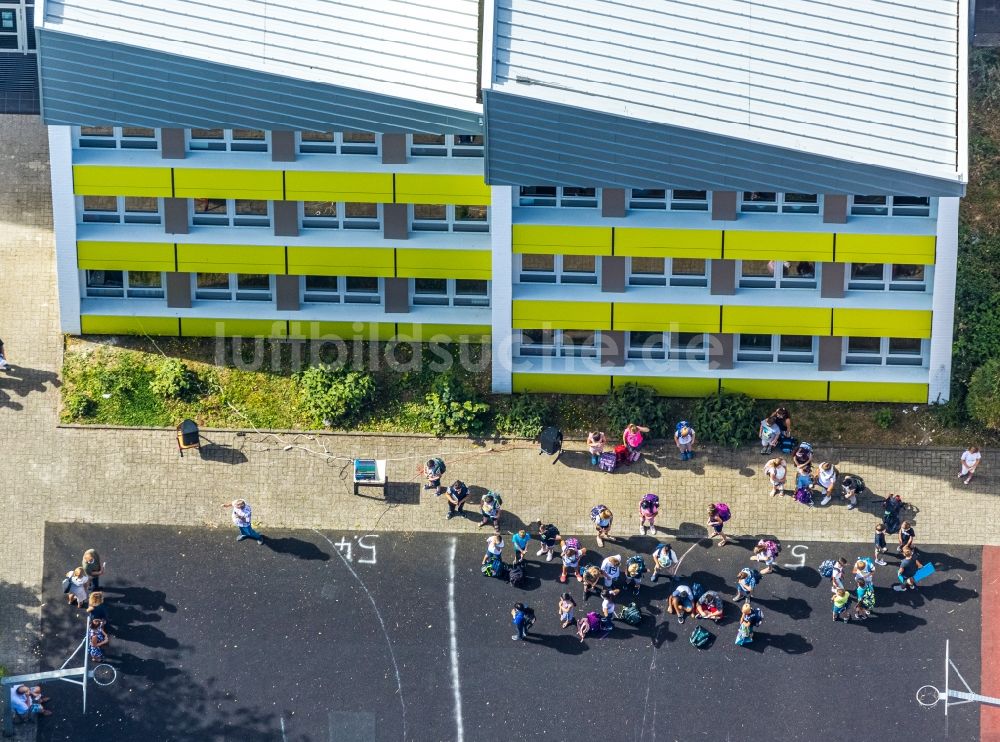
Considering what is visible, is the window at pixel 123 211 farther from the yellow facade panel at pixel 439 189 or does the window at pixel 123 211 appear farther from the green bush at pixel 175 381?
the yellow facade panel at pixel 439 189

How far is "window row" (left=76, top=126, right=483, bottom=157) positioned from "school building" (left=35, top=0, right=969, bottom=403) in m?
0.06

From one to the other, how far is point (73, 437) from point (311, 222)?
8721 mm

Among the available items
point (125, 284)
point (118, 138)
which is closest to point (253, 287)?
point (125, 284)

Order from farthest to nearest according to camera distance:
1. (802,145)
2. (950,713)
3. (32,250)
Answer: (32,250) → (950,713) → (802,145)

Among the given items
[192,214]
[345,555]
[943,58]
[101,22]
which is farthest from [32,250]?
[943,58]

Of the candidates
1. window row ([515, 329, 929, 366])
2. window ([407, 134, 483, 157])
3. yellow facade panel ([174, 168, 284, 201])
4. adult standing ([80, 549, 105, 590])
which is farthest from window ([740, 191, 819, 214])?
adult standing ([80, 549, 105, 590])

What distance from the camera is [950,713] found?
49.0m

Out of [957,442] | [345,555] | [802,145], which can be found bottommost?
[345,555]

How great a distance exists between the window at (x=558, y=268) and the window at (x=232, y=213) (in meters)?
7.12

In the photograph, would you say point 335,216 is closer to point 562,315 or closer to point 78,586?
point 562,315

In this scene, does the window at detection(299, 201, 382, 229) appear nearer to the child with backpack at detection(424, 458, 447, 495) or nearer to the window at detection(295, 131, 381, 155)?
the window at detection(295, 131, 381, 155)

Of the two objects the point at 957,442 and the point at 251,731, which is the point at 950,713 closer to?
the point at 957,442

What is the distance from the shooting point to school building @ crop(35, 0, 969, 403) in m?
46.1

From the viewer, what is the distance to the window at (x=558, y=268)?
50.5m
